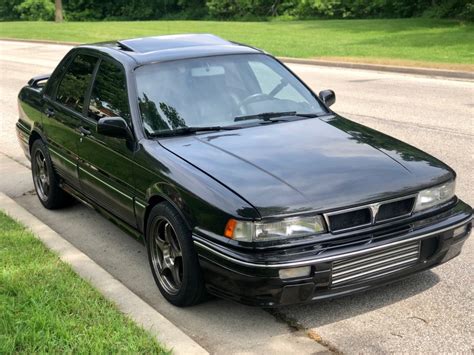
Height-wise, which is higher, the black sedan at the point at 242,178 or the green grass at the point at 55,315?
the black sedan at the point at 242,178

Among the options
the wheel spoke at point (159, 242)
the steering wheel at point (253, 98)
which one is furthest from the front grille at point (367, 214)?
the steering wheel at point (253, 98)

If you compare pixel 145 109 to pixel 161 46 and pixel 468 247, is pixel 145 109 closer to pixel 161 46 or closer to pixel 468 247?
pixel 161 46

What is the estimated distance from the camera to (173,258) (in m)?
4.18

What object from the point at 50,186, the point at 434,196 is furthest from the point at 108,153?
the point at 434,196

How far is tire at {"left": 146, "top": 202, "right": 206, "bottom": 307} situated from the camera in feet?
12.8

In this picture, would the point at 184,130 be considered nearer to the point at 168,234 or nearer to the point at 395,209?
the point at 168,234

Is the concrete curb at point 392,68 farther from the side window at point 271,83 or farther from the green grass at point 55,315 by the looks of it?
the green grass at point 55,315

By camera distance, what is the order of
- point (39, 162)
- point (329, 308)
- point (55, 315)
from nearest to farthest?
point (55, 315)
point (329, 308)
point (39, 162)

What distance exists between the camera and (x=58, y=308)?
388cm

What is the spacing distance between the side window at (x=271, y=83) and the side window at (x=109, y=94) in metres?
1.08

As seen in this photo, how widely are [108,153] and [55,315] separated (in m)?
1.50

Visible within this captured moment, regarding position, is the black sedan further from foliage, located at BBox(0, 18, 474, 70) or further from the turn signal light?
foliage, located at BBox(0, 18, 474, 70)

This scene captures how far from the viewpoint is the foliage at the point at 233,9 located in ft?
132

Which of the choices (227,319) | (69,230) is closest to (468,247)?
(227,319)
